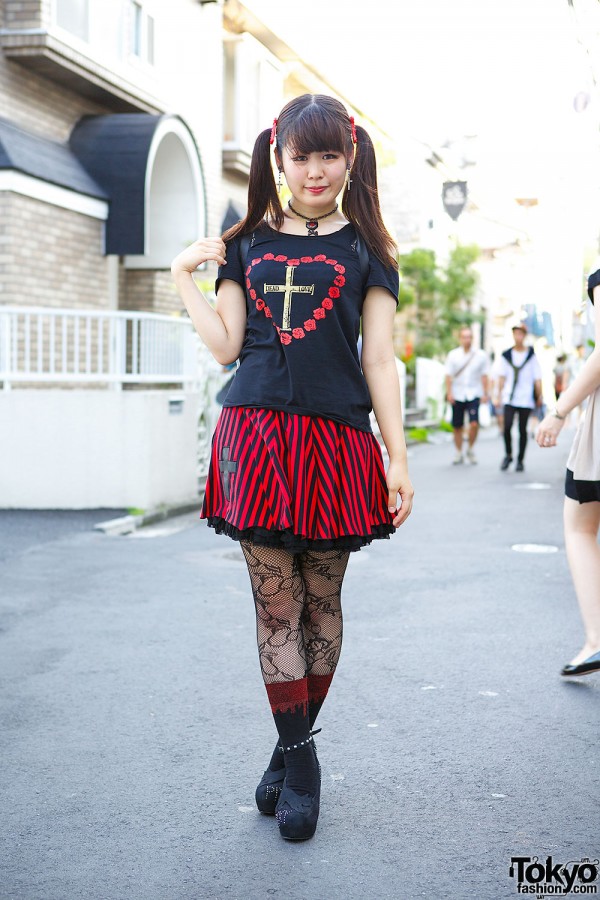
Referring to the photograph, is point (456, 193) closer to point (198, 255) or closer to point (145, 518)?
point (145, 518)

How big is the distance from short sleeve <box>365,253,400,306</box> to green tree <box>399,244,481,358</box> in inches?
986

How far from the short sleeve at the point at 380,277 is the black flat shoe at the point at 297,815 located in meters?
1.41

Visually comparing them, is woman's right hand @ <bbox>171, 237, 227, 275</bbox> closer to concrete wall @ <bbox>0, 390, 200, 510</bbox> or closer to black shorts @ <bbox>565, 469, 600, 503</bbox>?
black shorts @ <bbox>565, 469, 600, 503</bbox>

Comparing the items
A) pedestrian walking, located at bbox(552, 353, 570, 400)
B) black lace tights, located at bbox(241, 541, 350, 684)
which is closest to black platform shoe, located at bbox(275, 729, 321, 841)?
black lace tights, located at bbox(241, 541, 350, 684)

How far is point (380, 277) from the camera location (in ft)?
10.1

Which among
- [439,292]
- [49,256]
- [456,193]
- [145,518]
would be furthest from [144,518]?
[439,292]

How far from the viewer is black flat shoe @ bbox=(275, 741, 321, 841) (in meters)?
3.03

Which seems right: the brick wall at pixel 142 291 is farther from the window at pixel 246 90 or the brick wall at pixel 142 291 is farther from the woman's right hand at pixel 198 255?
the woman's right hand at pixel 198 255

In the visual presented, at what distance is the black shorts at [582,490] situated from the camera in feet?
14.7

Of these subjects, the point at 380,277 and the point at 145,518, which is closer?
the point at 380,277

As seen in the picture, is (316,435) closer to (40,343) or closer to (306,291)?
(306,291)

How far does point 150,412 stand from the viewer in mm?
9594

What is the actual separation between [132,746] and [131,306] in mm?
11987

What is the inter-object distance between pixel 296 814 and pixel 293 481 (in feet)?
2.97
